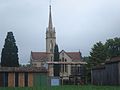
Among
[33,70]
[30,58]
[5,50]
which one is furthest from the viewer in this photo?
[30,58]

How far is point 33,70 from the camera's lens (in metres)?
55.2

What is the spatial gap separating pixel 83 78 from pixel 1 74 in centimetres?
2724

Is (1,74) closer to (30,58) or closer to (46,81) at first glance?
(46,81)

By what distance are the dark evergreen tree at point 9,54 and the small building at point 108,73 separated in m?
16.3

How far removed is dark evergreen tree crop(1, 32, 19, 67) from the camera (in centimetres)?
6994

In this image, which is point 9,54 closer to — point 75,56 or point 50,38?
point 75,56

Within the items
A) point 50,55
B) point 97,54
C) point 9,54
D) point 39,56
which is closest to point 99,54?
point 97,54

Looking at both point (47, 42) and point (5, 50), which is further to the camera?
point (47, 42)

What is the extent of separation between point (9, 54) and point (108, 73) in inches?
890

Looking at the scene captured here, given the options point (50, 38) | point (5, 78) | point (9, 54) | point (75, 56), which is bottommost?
point (5, 78)

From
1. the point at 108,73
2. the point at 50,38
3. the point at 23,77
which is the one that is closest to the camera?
the point at 23,77

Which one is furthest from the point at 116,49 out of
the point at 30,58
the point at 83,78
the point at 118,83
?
the point at 30,58

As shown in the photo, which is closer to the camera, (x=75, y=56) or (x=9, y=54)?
(x=9, y=54)

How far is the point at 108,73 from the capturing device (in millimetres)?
57719
